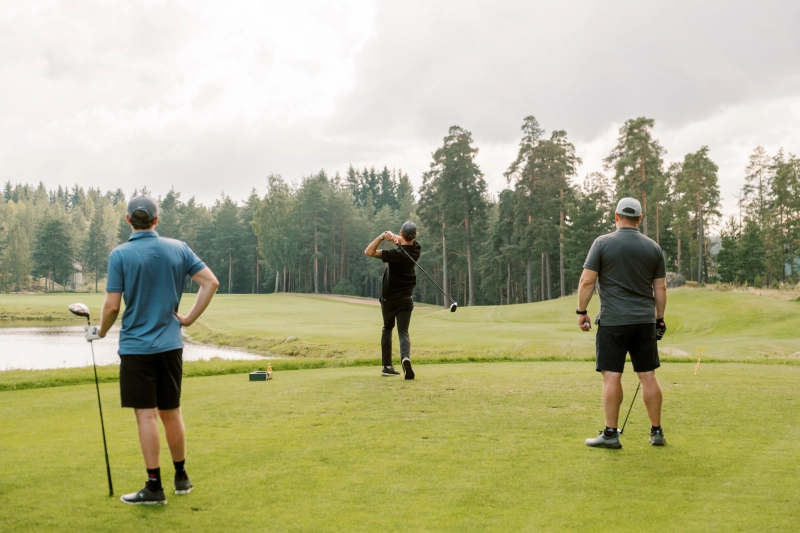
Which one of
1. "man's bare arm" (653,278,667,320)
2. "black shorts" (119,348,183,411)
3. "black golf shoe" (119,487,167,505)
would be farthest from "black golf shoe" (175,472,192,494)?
"man's bare arm" (653,278,667,320)

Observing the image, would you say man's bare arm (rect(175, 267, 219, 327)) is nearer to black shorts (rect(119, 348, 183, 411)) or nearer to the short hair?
black shorts (rect(119, 348, 183, 411))

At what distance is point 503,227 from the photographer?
3049 inches

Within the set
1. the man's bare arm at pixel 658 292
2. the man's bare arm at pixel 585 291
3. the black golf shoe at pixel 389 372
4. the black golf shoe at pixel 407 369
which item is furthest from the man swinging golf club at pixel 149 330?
the black golf shoe at pixel 389 372

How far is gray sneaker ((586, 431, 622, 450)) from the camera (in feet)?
20.0

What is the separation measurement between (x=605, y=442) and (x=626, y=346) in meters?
0.95

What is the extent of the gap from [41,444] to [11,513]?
2080mm

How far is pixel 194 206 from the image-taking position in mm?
125875

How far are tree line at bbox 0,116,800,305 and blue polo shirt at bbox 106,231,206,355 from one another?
59925 mm

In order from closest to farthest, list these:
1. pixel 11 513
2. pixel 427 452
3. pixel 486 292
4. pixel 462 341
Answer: pixel 11 513
pixel 427 452
pixel 462 341
pixel 486 292

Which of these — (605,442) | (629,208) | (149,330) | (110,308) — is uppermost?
(629,208)

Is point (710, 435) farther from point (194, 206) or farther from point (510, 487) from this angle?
point (194, 206)

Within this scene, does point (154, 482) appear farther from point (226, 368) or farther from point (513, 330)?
point (513, 330)

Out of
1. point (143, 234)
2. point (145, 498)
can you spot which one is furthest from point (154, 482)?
point (143, 234)

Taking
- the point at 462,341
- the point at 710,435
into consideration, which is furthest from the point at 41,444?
the point at 462,341
